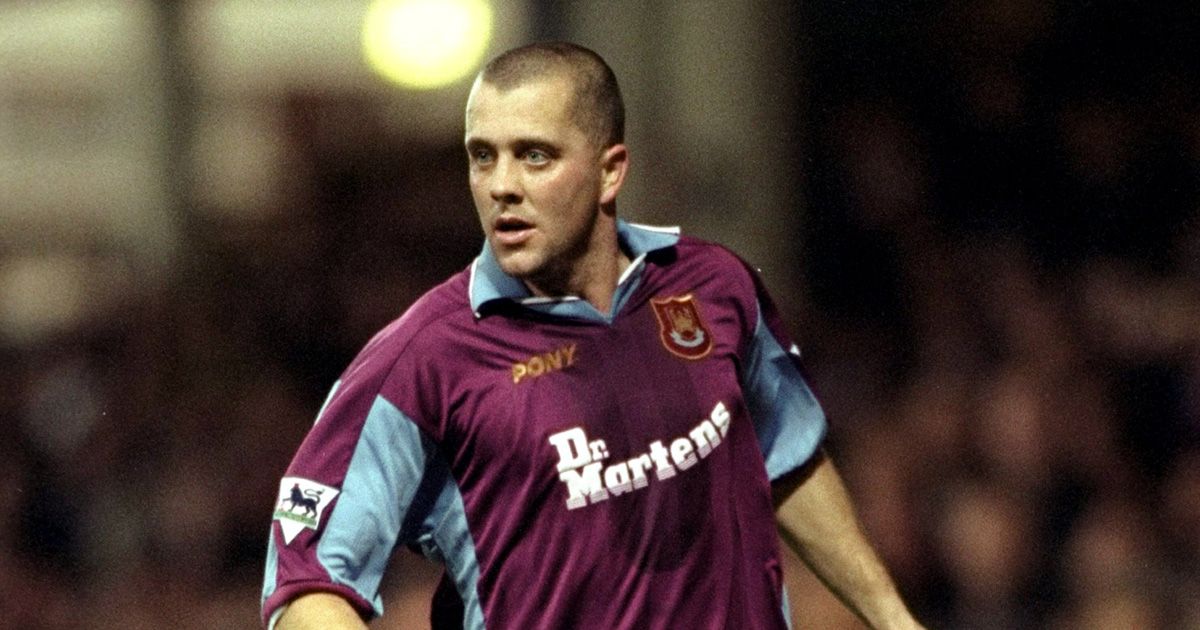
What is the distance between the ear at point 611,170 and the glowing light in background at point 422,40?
6358 mm

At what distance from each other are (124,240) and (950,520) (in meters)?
4.59

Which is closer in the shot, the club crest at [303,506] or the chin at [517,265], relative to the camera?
the club crest at [303,506]

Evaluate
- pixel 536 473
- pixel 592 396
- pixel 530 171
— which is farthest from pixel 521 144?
pixel 536 473

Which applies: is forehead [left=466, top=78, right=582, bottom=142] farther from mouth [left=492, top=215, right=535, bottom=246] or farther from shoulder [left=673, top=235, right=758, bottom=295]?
shoulder [left=673, top=235, right=758, bottom=295]

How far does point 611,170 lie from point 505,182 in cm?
29

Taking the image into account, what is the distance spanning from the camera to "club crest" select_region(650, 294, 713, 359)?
392 cm

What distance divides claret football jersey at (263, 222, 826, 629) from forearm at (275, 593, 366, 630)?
0.8 inches

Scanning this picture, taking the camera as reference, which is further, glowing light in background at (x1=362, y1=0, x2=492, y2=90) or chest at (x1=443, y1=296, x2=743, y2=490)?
glowing light in background at (x1=362, y1=0, x2=492, y2=90)

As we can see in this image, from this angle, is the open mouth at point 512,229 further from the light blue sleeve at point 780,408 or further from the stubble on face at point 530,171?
the light blue sleeve at point 780,408

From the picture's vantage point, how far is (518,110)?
3.73 meters

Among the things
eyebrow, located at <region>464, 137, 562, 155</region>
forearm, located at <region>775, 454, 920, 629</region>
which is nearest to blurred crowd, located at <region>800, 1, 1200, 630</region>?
forearm, located at <region>775, 454, 920, 629</region>

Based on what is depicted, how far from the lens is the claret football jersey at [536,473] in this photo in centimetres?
364

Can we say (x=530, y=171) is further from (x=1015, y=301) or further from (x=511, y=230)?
(x=1015, y=301)

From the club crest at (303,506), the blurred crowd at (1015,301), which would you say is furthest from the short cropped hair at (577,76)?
the blurred crowd at (1015,301)
